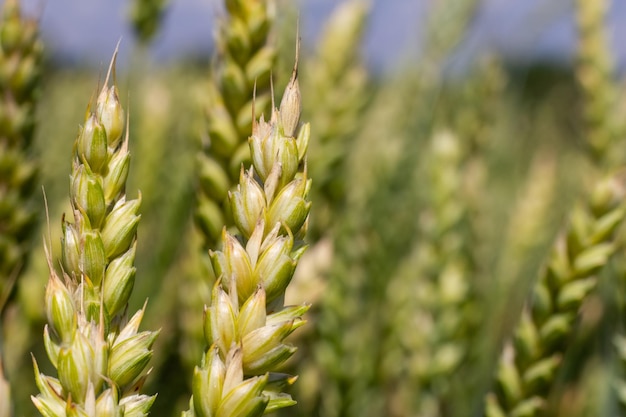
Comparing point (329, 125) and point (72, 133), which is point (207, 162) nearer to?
point (329, 125)

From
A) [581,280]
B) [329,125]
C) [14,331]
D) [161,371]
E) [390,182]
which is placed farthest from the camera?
[390,182]

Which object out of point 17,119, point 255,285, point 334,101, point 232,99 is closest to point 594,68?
point 334,101

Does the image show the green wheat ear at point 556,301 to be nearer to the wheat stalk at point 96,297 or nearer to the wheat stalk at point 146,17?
the wheat stalk at point 96,297

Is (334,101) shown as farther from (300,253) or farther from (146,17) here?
(300,253)

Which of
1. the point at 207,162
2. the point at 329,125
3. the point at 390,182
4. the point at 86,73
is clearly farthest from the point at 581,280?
the point at 86,73

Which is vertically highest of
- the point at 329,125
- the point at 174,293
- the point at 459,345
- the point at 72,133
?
the point at 72,133

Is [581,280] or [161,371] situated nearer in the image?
[581,280]

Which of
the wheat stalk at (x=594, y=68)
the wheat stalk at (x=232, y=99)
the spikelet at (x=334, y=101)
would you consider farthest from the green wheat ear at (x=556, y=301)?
the wheat stalk at (x=594, y=68)

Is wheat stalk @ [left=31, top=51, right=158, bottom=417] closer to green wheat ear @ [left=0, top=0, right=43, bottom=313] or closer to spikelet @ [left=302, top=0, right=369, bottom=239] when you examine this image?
green wheat ear @ [left=0, top=0, right=43, bottom=313]
